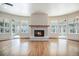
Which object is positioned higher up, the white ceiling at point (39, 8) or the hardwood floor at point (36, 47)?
the white ceiling at point (39, 8)

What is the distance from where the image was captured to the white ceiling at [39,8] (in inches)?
139

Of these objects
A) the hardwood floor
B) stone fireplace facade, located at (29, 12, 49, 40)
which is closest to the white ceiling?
stone fireplace facade, located at (29, 12, 49, 40)

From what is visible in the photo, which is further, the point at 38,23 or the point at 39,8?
the point at 38,23

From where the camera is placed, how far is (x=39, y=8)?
387 cm

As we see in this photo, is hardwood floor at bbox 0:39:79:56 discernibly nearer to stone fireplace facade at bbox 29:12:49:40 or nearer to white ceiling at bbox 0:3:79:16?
stone fireplace facade at bbox 29:12:49:40

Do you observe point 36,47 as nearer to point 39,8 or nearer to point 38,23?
point 38,23

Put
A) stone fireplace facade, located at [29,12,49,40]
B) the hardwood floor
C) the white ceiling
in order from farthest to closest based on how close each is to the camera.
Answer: stone fireplace facade, located at [29,12,49,40] → the hardwood floor → the white ceiling

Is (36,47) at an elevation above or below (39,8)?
below

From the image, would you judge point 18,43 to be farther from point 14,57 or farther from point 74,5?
point 74,5

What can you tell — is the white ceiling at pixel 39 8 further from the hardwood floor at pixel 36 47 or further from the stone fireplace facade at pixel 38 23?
the hardwood floor at pixel 36 47

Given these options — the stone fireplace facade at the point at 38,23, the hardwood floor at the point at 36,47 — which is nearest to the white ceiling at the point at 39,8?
the stone fireplace facade at the point at 38,23

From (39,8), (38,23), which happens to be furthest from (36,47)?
(39,8)

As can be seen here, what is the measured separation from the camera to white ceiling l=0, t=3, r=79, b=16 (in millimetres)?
3520

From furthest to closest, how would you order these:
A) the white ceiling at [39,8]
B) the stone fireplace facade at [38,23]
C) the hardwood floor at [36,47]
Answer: the stone fireplace facade at [38,23], the hardwood floor at [36,47], the white ceiling at [39,8]
